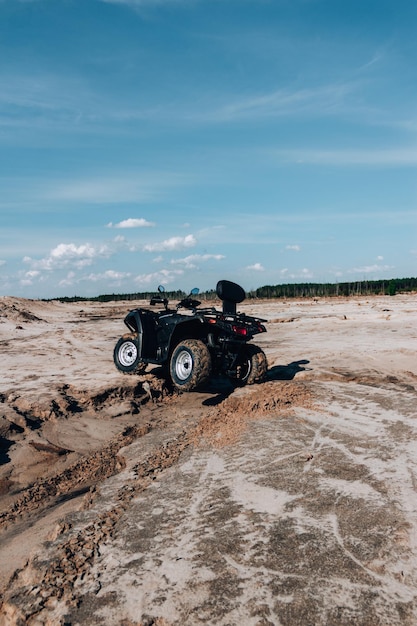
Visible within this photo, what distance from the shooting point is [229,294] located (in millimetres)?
8383

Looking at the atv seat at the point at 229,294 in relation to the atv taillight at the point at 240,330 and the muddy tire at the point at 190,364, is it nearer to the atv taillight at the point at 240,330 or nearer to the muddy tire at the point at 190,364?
the atv taillight at the point at 240,330

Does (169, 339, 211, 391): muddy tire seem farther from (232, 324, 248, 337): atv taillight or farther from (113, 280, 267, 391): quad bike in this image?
(232, 324, 248, 337): atv taillight

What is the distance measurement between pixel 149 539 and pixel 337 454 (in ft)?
7.41

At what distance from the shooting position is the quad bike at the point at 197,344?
748 cm

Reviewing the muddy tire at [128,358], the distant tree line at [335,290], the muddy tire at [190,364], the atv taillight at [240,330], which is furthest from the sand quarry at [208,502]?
the distant tree line at [335,290]

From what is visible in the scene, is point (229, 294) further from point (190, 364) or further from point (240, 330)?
point (190, 364)

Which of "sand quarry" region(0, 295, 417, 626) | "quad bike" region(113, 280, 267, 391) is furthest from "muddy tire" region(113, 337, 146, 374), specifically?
"sand quarry" region(0, 295, 417, 626)

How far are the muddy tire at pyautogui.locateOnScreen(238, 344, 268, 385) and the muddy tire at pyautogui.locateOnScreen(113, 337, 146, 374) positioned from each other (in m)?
1.77

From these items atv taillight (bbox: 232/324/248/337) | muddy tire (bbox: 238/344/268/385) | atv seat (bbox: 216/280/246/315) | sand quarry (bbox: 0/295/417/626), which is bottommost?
sand quarry (bbox: 0/295/417/626)

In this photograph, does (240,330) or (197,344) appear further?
(240,330)

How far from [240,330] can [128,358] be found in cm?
236

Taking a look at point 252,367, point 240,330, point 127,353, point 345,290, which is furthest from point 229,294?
point 345,290

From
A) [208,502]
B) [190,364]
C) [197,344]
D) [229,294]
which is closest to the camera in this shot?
[208,502]

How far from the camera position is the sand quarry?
2.86 meters
